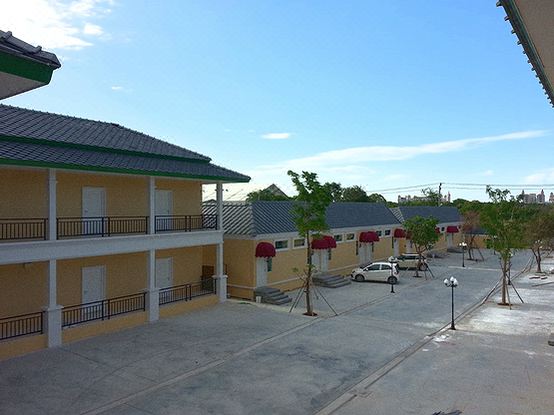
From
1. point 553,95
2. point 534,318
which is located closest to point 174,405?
point 553,95

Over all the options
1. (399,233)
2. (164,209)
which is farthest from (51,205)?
(399,233)

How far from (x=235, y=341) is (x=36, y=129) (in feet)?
37.0

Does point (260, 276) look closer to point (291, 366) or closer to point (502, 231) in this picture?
point (291, 366)

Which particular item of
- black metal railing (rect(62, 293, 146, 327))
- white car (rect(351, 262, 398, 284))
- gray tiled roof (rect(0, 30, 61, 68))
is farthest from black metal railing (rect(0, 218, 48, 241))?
white car (rect(351, 262, 398, 284))

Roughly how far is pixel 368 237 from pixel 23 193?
26.0 meters

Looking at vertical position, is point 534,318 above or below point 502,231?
below

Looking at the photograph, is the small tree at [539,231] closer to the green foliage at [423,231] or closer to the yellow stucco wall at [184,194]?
the green foliage at [423,231]

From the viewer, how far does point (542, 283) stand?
32531 mm

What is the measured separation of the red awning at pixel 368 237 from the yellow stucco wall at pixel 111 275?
65.1ft

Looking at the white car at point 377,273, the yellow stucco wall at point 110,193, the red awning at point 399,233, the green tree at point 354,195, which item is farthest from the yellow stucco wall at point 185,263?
the green tree at point 354,195

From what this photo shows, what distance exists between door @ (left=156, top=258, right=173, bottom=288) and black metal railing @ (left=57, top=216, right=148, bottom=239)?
2348mm

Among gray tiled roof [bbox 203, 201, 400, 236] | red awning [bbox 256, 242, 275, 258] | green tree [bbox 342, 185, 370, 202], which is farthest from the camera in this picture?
green tree [bbox 342, 185, 370, 202]

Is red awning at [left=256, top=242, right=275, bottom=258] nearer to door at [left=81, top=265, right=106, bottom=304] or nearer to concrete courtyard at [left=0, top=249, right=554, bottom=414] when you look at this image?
concrete courtyard at [left=0, top=249, right=554, bottom=414]

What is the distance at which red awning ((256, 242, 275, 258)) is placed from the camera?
25.2 metres
